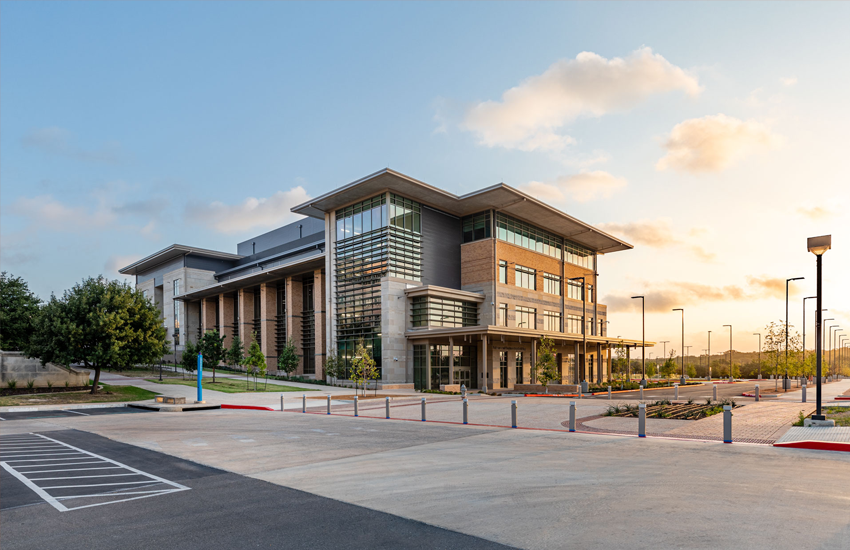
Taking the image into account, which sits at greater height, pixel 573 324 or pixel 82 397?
pixel 573 324

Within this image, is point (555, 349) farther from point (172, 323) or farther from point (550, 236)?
point (172, 323)

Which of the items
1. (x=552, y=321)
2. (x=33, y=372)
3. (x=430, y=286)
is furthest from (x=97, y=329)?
(x=552, y=321)

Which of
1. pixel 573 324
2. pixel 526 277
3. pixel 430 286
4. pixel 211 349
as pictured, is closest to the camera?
pixel 430 286

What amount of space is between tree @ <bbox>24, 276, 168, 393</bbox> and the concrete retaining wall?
396 cm

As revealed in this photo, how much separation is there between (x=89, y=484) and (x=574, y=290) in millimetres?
62344

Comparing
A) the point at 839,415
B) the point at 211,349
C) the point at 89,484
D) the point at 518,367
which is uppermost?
the point at 89,484

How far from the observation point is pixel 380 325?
47.4m

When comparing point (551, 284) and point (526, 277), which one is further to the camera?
point (551, 284)

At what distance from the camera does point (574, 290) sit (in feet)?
220

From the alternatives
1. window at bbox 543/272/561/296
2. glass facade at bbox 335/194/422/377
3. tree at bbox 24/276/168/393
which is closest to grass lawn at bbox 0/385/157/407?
tree at bbox 24/276/168/393

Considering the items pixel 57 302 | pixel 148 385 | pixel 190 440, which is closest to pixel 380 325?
pixel 148 385

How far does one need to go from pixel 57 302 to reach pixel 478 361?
33530mm

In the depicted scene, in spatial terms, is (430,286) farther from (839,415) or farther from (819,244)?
(819,244)

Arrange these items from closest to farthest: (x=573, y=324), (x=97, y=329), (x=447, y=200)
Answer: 1. (x=97, y=329)
2. (x=447, y=200)
3. (x=573, y=324)
